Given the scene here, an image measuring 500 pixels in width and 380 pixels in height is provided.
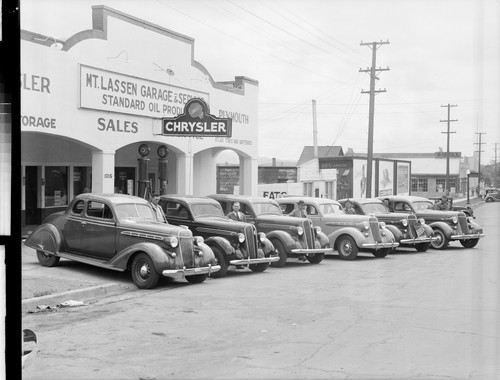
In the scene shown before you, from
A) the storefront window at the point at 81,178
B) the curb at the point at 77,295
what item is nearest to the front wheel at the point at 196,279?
the curb at the point at 77,295

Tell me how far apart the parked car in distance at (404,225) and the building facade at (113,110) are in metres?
5.94

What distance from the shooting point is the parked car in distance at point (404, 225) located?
19172 millimetres

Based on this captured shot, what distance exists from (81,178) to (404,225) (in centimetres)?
1092

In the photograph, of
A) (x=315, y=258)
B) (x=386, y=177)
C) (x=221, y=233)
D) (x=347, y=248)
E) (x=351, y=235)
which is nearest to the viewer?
(x=221, y=233)

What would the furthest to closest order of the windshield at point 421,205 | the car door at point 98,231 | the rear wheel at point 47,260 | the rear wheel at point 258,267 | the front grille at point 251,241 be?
the windshield at point 421,205
the rear wheel at point 258,267
the front grille at point 251,241
the rear wheel at point 47,260
the car door at point 98,231

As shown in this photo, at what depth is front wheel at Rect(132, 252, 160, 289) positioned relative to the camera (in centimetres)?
1052

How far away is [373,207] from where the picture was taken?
20.3 m

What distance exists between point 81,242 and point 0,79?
411 inches

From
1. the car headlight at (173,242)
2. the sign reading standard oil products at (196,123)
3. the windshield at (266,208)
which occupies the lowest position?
the car headlight at (173,242)

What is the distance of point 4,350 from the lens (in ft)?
5.82

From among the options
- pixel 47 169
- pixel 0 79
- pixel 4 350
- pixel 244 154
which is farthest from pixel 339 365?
pixel 244 154

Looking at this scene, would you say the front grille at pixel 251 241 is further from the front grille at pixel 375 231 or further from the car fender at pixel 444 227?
the car fender at pixel 444 227

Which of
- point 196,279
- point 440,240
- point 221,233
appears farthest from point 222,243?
point 440,240

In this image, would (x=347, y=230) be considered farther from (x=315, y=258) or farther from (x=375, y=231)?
(x=315, y=258)
